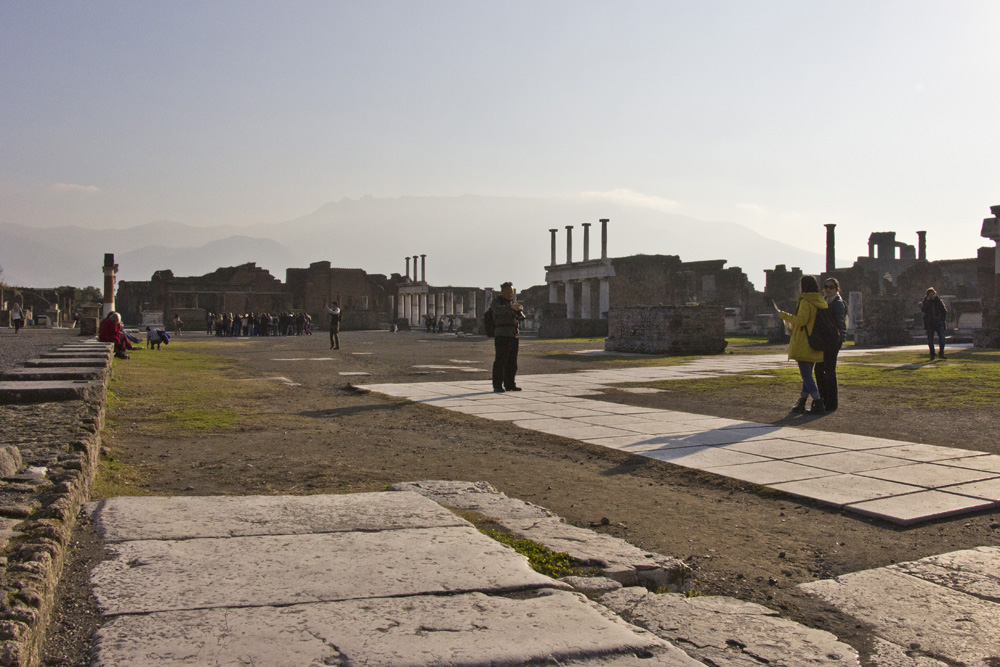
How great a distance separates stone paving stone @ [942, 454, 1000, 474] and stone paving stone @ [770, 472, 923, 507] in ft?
2.85

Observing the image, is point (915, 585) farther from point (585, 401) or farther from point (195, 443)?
point (585, 401)

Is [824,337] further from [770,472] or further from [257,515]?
[257,515]

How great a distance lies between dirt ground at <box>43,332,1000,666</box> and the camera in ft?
10.3

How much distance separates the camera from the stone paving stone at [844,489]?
4.37 meters

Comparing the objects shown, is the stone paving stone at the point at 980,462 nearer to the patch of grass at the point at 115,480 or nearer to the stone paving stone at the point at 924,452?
the stone paving stone at the point at 924,452

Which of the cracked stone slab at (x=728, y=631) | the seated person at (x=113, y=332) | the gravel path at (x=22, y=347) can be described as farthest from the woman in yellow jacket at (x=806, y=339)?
the seated person at (x=113, y=332)

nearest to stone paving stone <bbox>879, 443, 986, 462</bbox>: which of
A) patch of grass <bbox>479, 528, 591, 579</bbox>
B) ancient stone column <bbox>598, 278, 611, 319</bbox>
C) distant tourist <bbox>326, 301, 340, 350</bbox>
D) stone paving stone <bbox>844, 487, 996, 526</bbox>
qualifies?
stone paving stone <bbox>844, 487, 996, 526</bbox>

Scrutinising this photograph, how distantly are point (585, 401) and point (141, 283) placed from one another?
65111mm

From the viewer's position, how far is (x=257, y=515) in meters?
3.52

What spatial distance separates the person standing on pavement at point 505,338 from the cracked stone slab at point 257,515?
673cm

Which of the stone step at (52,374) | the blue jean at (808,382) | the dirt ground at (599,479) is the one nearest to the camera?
the dirt ground at (599,479)

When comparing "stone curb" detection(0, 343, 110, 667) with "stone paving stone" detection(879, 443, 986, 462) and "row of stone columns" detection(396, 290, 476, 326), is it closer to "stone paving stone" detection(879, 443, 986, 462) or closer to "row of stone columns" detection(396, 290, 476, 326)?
"stone paving stone" detection(879, 443, 986, 462)

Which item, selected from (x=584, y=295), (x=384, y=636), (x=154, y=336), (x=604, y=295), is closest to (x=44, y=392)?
(x=384, y=636)

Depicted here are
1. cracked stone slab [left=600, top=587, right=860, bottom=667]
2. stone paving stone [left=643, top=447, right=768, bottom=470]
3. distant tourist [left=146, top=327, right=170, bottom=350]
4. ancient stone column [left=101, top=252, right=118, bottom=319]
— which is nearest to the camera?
cracked stone slab [left=600, top=587, right=860, bottom=667]
